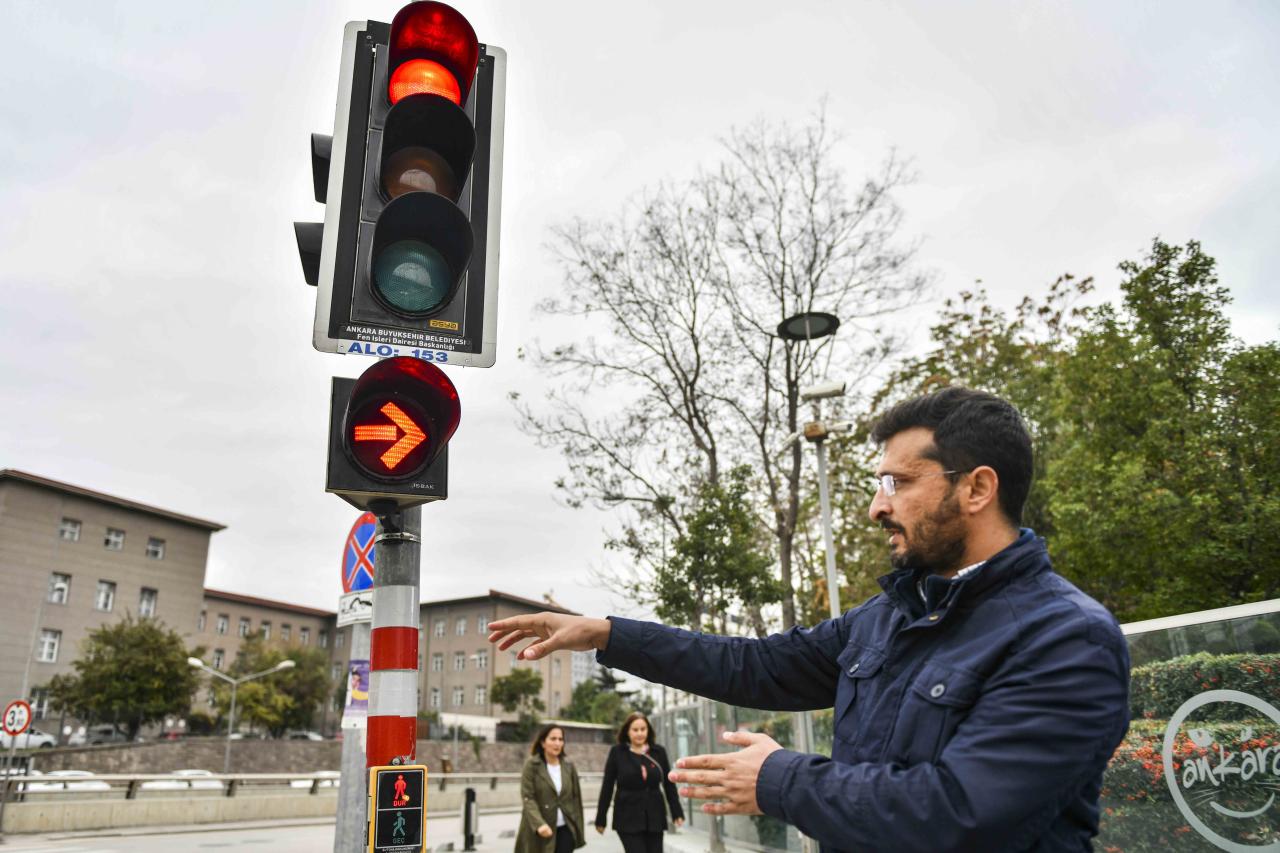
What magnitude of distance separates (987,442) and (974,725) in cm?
72

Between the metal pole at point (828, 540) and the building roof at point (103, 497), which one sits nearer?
the metal pole at point (828, 540)

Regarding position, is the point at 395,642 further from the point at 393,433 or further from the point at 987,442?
the point at 987,442

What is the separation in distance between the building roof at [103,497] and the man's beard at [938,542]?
64.5 meters

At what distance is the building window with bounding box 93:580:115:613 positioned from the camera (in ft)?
196

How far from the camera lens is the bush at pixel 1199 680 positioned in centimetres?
472

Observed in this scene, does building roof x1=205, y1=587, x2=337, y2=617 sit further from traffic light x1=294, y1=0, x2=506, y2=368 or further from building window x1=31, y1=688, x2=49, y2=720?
traffic light x1=294, y1=0, x2=506, y2=368

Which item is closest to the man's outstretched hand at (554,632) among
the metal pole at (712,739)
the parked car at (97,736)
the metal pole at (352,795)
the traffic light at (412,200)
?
the traffic light at (412,200)

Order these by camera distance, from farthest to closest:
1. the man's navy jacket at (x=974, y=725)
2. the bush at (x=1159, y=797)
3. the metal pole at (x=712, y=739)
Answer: the metal pole at (x=712, y=739), the bush at (x=1159, y=797), the man's navy jacket at (x=974, y=725)

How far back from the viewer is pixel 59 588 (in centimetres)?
5738

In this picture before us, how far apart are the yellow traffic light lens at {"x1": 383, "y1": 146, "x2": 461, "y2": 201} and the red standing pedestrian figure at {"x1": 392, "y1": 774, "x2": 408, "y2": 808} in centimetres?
205

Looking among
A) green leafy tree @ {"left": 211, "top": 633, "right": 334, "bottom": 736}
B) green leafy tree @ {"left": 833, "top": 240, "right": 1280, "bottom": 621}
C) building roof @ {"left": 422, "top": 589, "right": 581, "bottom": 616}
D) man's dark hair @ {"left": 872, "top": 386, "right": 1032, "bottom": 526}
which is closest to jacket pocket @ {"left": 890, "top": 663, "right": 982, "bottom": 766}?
man's dark hair @ {"left": 872, "top": 386, "right": 1032, "bottom": 526}

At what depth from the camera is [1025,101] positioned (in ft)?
46.4

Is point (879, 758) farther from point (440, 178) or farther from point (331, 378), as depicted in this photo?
point (440, 178)

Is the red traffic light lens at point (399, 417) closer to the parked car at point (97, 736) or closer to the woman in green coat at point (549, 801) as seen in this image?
the woman in green coat at point (549, 801)
